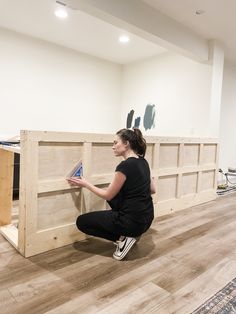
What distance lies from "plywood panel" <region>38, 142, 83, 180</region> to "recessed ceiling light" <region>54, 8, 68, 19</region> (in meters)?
2.03

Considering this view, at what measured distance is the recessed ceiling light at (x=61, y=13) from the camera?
3381mm

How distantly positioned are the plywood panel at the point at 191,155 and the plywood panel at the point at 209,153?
9.3 inches

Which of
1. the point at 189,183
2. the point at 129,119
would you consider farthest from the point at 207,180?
the point at 129,119

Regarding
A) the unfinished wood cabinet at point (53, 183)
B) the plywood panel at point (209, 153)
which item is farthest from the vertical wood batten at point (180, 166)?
the plywood panel at point (209, 153)

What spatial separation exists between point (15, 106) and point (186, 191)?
303 centimetres

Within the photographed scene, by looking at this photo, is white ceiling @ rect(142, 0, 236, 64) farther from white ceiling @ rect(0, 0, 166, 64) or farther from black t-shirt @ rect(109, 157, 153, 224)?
black t-shirt @ rect(109, 157, 153, 224)

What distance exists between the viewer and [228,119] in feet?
18.6

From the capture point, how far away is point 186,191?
3.89m

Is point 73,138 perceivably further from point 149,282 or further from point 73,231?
point 149,282

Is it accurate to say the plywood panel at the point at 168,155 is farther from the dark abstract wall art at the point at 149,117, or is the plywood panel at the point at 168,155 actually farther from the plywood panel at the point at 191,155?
the dark abstract wall art at the point at 149,117

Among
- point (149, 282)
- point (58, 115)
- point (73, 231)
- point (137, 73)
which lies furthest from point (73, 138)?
point (137, 73)

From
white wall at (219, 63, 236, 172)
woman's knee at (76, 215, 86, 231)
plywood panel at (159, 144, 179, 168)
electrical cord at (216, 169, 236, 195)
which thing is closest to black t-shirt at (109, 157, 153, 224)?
woman's knee at (76, 215, 86, 231)

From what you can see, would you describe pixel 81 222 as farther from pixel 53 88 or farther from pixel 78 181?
pixel 53 88

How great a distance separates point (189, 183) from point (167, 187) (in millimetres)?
540
